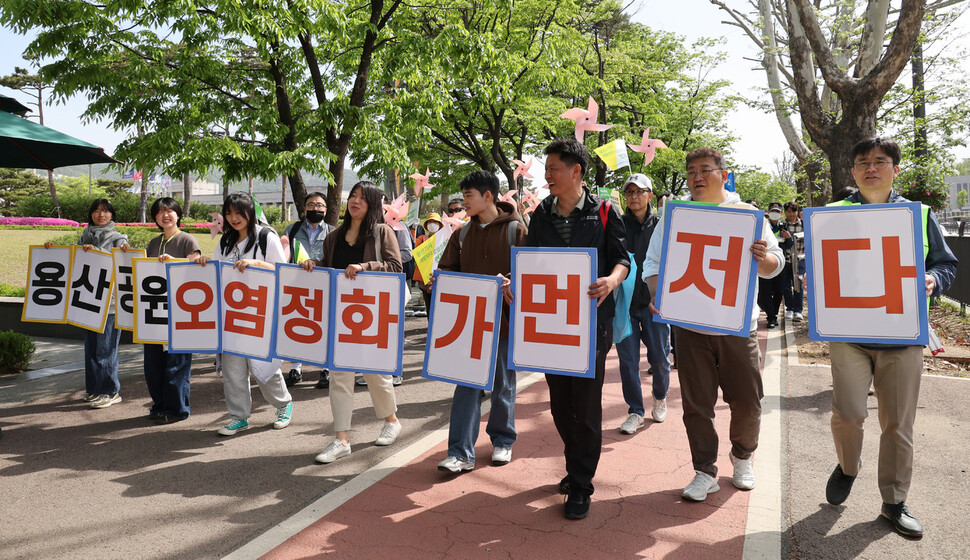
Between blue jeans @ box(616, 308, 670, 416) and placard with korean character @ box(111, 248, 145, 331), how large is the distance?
432 cm

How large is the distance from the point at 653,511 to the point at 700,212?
1722 millimetres

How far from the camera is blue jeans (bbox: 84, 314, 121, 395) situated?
21.1 ft

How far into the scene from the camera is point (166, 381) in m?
5.87

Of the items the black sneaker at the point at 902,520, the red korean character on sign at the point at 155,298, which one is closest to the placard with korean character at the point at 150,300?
the red korean character on sign at the point at 155,298

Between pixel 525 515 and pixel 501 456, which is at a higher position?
pixel 501 456

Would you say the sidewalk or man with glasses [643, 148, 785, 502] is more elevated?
man with glasses [643, 148, 785, 502]

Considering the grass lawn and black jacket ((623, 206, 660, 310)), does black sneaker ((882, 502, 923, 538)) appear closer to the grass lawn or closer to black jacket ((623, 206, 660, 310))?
black jacket ((623, 206, 660, 310))

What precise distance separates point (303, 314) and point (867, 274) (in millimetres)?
3672

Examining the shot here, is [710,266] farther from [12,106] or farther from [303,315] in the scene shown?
[12,106]

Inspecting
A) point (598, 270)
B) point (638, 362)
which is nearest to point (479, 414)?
point (598, 270)

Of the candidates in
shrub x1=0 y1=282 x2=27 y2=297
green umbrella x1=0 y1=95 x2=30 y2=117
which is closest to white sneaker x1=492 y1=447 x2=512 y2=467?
green umbrella x1=0 y1=95 x2=30 y2=117

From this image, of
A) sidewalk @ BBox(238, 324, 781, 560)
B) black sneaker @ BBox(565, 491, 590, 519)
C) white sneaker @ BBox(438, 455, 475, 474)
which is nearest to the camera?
sidewalk @ BBox(238, 324, 781, 560)

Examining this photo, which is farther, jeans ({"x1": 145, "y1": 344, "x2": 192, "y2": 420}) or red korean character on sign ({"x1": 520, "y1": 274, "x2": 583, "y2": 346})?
jeans ({"x1": 145, "y1": 344, "x2": 192, "y2": 420})

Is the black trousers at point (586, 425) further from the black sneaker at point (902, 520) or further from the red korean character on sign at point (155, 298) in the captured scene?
the red korean character on sign at point (155, 298)
